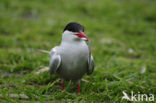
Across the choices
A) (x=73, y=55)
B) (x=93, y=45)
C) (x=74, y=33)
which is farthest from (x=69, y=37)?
(x=93, y=45)

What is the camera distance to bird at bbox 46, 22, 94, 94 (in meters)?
2.17

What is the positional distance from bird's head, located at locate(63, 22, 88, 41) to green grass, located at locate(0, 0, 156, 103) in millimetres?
478

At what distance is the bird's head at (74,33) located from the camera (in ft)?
7.09

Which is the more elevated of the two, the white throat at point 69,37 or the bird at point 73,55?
the white throat at point 69,37

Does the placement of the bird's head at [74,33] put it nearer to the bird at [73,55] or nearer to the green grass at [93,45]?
the bird at [73,55]

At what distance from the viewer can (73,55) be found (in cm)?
217

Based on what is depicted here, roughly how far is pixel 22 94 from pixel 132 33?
3.31 metres

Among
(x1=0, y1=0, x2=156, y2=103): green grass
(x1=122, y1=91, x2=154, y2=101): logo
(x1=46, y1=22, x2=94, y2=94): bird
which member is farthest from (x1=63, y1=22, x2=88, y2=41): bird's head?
(x1=122, y1=91, x2=154, y2=101): logo

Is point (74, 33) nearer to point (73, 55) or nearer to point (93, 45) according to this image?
point (73, 55)

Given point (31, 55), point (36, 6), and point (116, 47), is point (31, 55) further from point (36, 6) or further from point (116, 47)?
point (36, 6)

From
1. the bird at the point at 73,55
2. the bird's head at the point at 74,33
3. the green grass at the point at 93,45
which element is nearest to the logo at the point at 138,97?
the green grass at the point at 93,45

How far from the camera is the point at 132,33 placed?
4887 millimetres

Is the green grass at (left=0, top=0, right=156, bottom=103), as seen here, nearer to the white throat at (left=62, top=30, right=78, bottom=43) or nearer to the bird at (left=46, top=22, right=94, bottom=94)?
the bird at (left=46, top=22, right=94, bottom=94)

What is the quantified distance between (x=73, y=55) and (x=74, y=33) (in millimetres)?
207
